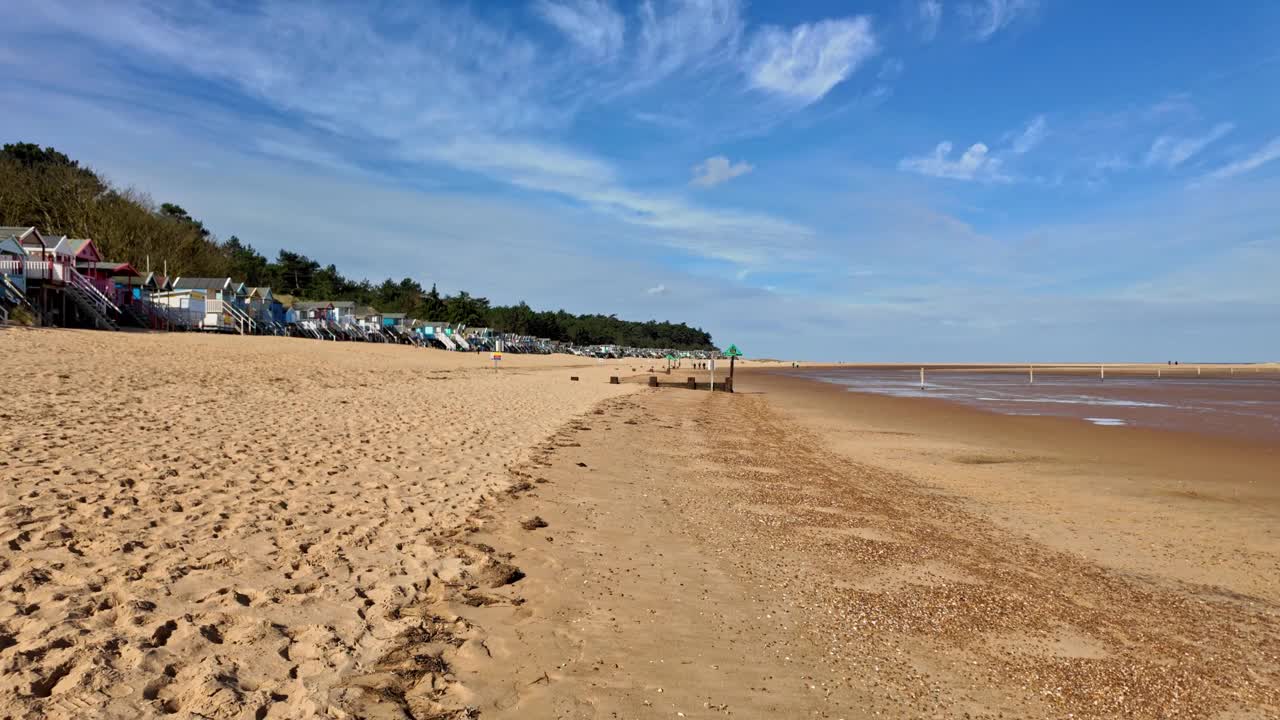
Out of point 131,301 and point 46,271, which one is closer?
point 46,271

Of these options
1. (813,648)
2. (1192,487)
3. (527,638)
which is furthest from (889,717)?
(1192,487)

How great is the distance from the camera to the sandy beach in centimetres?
378

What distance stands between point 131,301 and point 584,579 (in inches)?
2066

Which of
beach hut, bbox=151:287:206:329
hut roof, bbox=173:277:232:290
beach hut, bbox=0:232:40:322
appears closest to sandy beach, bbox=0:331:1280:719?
beach hut, bbox=0:232:40:322

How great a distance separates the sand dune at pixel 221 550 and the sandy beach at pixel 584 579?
0.03 metres

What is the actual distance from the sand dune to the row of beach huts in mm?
28962

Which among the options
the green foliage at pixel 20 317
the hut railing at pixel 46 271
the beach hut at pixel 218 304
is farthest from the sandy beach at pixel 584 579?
the beach hut at pixel 218 304

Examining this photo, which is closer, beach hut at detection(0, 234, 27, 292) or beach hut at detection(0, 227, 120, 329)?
beach hut at detection(0, 234, 27, 292)

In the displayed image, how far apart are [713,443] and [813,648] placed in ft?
34.7

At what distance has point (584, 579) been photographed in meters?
5.66

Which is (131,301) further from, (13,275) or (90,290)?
(13,275)

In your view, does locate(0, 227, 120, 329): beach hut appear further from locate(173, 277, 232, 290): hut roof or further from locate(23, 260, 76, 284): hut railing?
locate(173, 277, 232, 290): hut roof

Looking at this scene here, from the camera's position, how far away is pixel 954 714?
3.71 m

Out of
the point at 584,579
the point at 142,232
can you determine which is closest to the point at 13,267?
the point at 142,232
